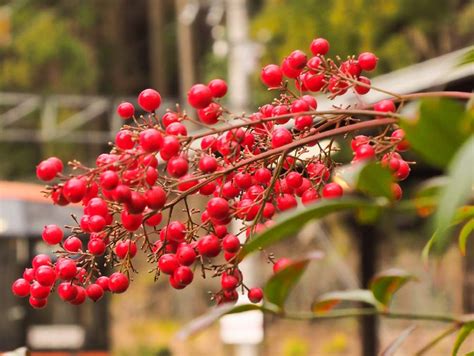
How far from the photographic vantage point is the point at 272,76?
1780 mm

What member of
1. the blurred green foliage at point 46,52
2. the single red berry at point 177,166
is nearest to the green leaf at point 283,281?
the single red berry at point 177,166

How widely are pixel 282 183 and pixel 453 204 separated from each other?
813 millimetres

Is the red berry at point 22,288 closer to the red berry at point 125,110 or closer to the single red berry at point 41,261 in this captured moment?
the single red berry at point 41,261

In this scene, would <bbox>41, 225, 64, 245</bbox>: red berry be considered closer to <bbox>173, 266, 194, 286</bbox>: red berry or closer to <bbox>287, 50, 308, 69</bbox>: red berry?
<bbox>173, 266, 194, 286</bbox>: red berry

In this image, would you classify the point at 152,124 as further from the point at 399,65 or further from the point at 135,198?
the point at 399,65

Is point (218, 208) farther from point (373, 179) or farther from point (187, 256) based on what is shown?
point (373, 179)

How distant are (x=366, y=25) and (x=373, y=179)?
58.2 ft

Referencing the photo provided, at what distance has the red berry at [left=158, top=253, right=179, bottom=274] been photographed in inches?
60.1

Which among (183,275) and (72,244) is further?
(72,244)

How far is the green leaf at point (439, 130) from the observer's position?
3.01 ft

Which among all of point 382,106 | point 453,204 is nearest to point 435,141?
point 453,204

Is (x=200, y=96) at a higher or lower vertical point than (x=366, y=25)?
lower

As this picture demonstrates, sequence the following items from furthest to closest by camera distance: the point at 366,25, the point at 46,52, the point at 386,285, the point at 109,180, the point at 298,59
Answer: the point at 46,52
the point at 366,25
the point at 298,59
the point at 109,180
the point at 386,285

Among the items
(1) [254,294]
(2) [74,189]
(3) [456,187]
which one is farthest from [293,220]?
(1) [254,294]
